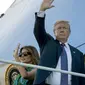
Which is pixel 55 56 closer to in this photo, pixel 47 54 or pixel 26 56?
pixel 47 54

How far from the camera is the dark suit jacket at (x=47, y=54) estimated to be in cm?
378

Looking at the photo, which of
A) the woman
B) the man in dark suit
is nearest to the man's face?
the man in dark suit

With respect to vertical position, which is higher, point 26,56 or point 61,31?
point 61,31

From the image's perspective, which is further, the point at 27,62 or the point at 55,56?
the point at 27,62

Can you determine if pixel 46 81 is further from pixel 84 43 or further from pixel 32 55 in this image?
pixel 84 43

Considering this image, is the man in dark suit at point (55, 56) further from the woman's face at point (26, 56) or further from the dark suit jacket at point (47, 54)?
the woman's face at point (26, 56)

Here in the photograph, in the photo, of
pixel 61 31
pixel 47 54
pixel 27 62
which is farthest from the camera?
pixel 27 62

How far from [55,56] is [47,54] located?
0.08 metres

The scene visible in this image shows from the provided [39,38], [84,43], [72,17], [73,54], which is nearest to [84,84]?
[73,54]

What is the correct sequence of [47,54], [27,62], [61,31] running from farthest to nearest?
[27,62] < [61,31] < [47,54]

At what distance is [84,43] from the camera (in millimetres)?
5156

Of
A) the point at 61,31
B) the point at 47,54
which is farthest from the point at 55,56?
the point at 61,31

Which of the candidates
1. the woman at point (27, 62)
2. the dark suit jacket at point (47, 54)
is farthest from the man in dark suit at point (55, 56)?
the woman at point (27, 62)

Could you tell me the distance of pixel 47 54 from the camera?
3.85m
